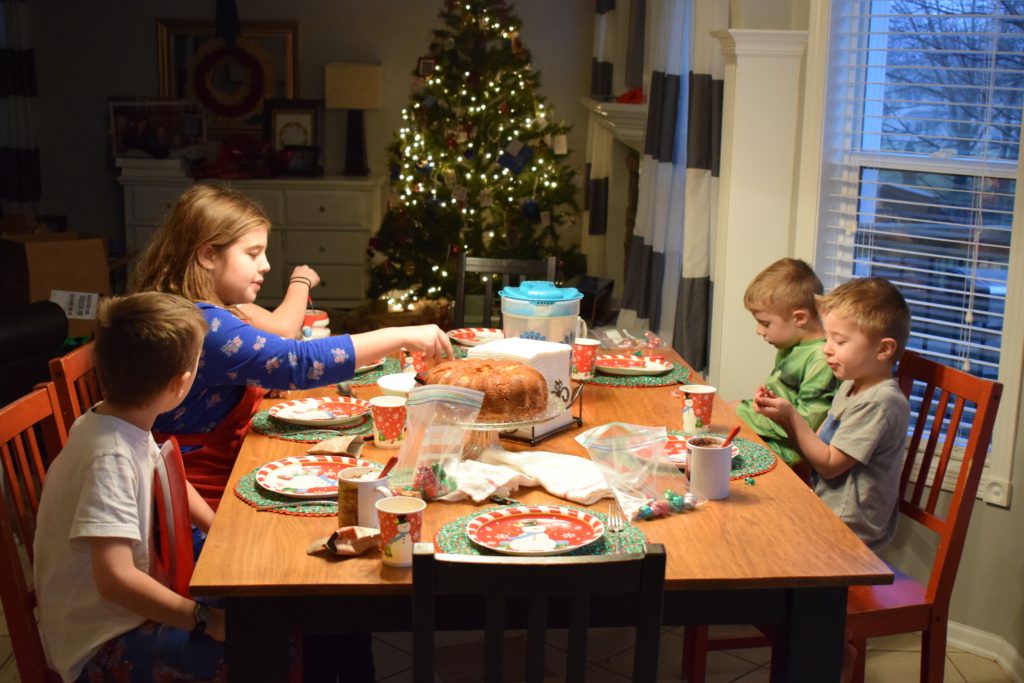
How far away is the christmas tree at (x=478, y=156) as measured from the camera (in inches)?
223

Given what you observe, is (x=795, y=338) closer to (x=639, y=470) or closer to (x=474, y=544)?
(x=639, y=470)

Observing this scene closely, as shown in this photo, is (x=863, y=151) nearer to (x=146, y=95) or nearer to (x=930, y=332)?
(x=930, y=332)

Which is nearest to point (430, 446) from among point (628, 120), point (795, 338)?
point (795, 338)

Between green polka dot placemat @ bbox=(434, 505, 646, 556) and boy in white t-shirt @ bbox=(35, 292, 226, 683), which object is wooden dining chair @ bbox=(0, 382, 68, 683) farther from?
green polka dot placemat @ bbox=(434, 505, 646, 556)

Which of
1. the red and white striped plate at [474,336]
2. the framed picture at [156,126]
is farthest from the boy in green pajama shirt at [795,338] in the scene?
the framed picture at [156,126]

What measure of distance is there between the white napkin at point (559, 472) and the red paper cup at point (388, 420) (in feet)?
0.64

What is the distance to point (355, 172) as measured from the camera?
22.4ft

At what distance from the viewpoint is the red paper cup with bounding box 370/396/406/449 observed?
2111 millimetres

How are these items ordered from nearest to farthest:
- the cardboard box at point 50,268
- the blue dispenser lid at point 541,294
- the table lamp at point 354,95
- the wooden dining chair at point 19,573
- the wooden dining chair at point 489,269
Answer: the wooden dining chair at point 19,573
the blue dispenser lid at point 541,294
the wooden dining chair at point 489,269
the cardboard box at point 50,268
the table lamp at point 354,95

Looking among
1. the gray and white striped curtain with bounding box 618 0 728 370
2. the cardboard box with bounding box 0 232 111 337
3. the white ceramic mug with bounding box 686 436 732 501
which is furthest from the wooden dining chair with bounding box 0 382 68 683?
the cardboard box with bounding box 0 232 111 337

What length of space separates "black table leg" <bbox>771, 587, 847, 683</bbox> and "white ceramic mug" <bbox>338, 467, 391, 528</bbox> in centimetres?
63

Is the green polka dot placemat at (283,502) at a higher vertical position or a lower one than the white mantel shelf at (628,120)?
lower

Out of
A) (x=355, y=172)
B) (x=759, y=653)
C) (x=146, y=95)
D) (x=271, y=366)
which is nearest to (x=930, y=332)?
(x=759, y=653)

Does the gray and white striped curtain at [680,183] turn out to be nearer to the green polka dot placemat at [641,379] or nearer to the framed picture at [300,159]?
the green polka dot placemat at [641,379]
